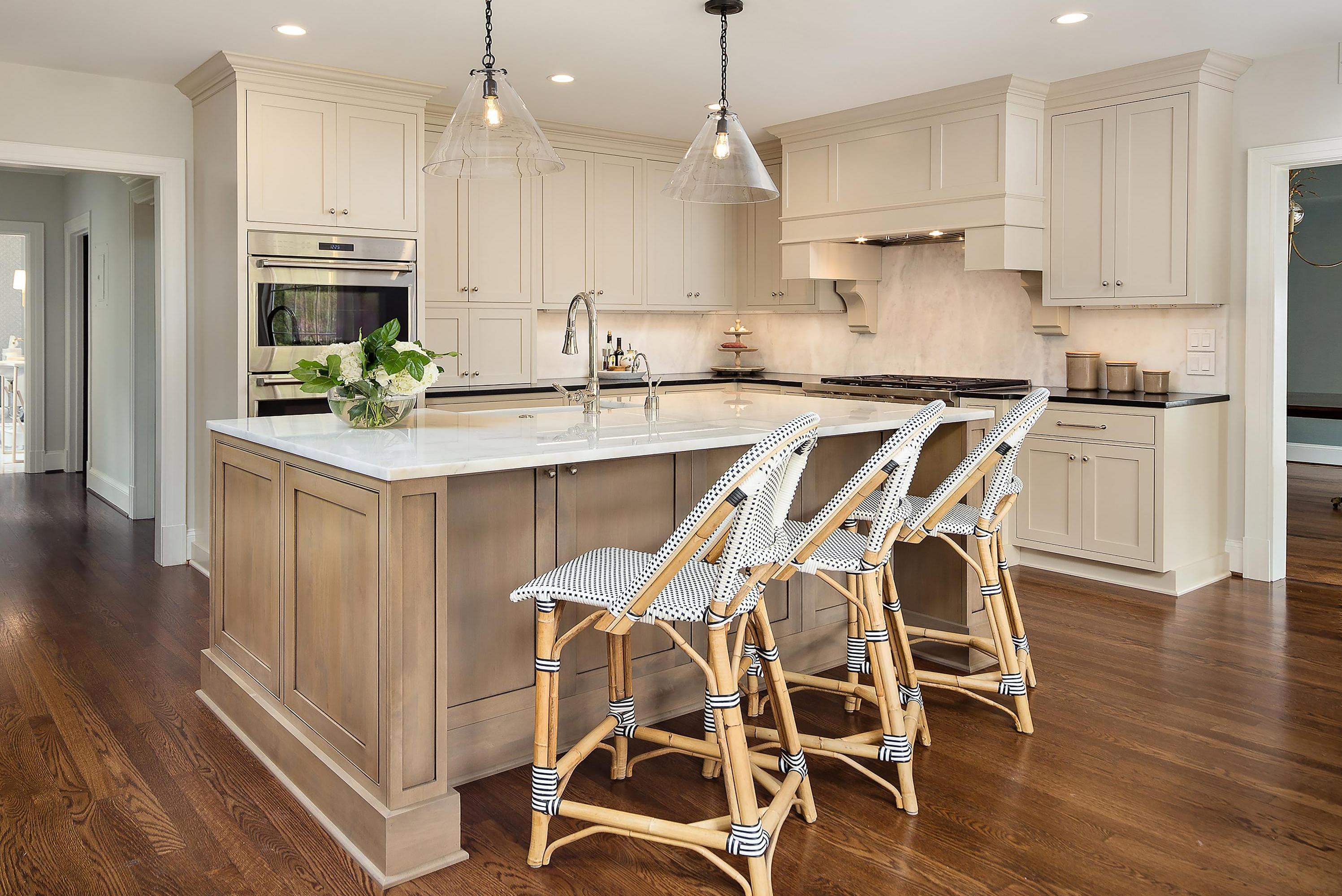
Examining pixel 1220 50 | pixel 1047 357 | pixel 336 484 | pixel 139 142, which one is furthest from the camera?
pixel 1047 357

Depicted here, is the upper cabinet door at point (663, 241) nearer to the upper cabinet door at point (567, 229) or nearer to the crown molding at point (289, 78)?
the upper cabinet door at point (567, 229)

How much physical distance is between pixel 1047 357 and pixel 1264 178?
1290 mm

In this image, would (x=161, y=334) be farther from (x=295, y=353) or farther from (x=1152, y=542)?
(x=1152, y=542)

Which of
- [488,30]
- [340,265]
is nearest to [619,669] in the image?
[488,30]

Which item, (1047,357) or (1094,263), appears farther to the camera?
(1047,357)

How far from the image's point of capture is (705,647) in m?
3.10

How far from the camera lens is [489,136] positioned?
102 inches

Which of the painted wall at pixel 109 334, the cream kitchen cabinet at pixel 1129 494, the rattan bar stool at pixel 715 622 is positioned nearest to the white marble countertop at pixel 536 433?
the rattan bar stool at pixel 715 622

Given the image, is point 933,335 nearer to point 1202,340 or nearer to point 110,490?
point 1202,340

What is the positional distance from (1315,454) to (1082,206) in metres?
5.32

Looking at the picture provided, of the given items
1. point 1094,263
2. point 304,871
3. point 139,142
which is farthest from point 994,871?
point 139,142

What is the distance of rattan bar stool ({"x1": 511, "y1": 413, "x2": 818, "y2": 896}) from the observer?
1.92 metres

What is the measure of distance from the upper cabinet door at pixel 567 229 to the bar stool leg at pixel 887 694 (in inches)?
145

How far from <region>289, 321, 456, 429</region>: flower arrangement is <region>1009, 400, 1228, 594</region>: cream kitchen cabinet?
277 centimetres
